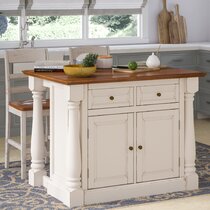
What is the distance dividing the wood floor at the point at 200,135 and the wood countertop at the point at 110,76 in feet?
4.22

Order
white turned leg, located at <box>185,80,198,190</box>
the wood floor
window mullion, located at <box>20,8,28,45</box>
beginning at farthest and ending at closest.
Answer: window mullion, located at <box>20,8,28,45</box> → the wood floor → white turned leg, located at <box>185,80,198,190</box>

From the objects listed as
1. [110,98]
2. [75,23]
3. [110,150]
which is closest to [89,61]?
[110,98]

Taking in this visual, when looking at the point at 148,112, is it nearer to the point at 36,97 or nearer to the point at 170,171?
the point at 170,171

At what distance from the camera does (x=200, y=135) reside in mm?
7039

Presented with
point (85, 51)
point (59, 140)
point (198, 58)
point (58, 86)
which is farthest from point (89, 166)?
point (198, 58)

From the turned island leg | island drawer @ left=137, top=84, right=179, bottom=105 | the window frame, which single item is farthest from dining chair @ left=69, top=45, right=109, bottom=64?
the window frame

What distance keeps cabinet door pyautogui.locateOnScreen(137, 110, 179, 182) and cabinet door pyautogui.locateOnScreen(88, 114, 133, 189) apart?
0.28ft

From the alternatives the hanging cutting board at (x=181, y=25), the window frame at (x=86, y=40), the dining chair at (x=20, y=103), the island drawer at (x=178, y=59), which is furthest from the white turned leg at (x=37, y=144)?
the hanging cutting board at (x=181, y=25)

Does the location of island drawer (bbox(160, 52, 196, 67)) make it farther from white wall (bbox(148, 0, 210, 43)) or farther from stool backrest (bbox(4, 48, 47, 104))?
stool backrest (bbox(4, 48, 47, 104))

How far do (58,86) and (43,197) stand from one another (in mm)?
787

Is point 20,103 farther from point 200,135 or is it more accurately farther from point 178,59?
point 178,59

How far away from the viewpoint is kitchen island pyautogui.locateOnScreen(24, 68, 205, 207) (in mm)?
4566

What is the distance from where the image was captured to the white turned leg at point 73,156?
178 inches

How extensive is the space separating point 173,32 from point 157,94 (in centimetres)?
329
